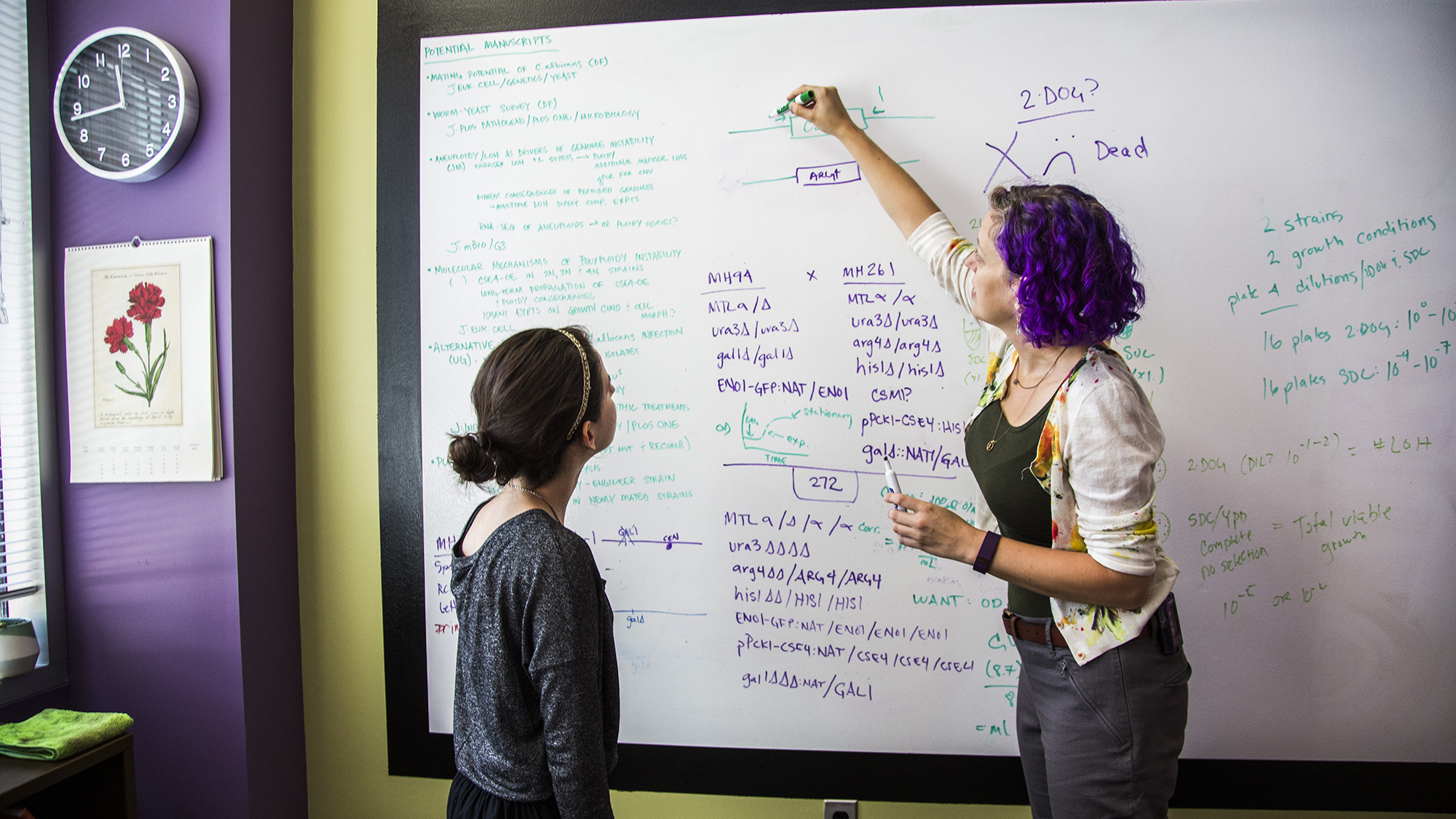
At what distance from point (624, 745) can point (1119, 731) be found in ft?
3.37

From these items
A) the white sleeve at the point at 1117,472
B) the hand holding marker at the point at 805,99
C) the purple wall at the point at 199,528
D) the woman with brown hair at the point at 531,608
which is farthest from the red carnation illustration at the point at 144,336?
the white sleeve at the point at 1117,472

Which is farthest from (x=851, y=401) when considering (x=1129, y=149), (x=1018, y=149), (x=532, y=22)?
(x=532, y=22)

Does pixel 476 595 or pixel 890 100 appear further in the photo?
pixel 890 100

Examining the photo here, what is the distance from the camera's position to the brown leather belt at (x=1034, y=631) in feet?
3.25

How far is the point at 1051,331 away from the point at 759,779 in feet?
3.82

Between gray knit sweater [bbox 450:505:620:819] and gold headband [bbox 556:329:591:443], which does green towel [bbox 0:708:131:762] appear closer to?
gray knit sweater [bbox 450:505:620:819]

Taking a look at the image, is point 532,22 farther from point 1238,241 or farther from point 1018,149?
point 1238,241

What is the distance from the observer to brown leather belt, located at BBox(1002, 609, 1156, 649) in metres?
0.99

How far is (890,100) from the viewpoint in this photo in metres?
1.44

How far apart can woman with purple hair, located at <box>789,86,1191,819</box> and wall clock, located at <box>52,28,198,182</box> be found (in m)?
1.71

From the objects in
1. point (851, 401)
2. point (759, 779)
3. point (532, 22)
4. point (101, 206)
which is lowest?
point (759, 779)

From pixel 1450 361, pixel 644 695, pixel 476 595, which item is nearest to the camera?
pixel 476 595

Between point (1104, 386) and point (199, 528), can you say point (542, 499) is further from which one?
point (199, 528)

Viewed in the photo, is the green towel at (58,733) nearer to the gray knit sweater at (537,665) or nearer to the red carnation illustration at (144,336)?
the red carnation illustration at (144,336)
